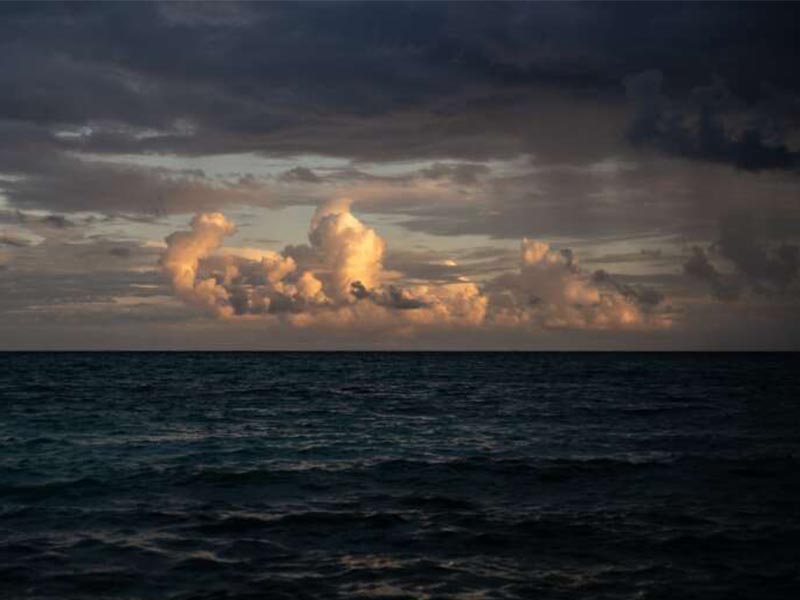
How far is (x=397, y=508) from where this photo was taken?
2200 cm

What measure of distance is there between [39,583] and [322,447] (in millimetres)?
19246

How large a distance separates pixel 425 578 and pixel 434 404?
44452 millimetres

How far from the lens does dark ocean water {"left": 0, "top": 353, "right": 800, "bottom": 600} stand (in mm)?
15688

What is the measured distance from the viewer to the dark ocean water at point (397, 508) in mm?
15688

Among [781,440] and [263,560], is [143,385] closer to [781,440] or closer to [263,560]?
[781,440]

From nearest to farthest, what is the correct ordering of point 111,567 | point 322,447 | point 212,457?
point 111,567 < point 212,457 < point 322,447

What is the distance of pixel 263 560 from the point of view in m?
16.8

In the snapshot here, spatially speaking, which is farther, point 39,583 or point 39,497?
point 39,497

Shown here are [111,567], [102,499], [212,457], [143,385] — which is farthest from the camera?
[143,385]

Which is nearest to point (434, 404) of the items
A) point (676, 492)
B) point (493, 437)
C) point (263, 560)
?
point (493, 437)

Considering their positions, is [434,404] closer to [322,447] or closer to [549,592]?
[322,447]

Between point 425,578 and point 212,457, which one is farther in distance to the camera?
point 212,457

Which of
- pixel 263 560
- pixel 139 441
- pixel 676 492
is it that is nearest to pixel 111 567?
pixel 263 560

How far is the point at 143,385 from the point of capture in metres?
83.4
